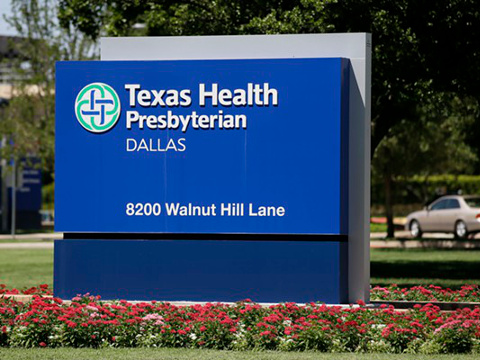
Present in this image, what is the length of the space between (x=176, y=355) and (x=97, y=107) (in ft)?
14.4

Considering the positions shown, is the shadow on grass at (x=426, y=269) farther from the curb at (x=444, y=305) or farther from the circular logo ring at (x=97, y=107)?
the circular logo ring at (x=97, y=107)

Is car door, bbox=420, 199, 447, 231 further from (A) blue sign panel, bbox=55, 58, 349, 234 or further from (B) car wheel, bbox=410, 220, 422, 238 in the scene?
(A) blue sign panel, bbox=55, 58, 349, 234

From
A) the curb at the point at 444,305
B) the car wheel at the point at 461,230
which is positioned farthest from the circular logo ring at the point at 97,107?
the car wheel at the point at 461,230

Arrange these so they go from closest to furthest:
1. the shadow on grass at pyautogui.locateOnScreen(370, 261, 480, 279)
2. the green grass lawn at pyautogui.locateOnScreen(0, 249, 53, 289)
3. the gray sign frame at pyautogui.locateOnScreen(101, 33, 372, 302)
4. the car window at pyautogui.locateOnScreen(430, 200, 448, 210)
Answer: the gray sign frame at pyautogui.locateOnScreen(101, 33, 372, 302) < the green grass lawn at pyautogui.locateOnScreen(0, 249, 53, 289) < the shadow on grass at pyautogui.locateOnScreen(370, 261, 480, 279) < the car window at pyautogui.locateOnScreen(430, 200, 448, 210)

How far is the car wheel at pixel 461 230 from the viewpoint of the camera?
36125 millimetres

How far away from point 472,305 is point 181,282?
3.77m

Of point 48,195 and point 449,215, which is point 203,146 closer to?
point 449,215

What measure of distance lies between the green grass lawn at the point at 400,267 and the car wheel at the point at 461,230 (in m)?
4.47

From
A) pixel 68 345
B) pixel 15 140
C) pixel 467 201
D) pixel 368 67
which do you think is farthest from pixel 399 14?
pixel 15 140

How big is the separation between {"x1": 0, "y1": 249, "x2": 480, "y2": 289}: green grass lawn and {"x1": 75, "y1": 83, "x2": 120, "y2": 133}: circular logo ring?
706 cm

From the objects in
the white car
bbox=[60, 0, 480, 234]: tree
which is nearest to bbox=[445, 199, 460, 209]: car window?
the white car

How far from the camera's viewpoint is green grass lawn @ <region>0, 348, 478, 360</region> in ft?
33.4

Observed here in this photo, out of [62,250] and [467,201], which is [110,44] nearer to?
[62,250]

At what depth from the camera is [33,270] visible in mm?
24672
